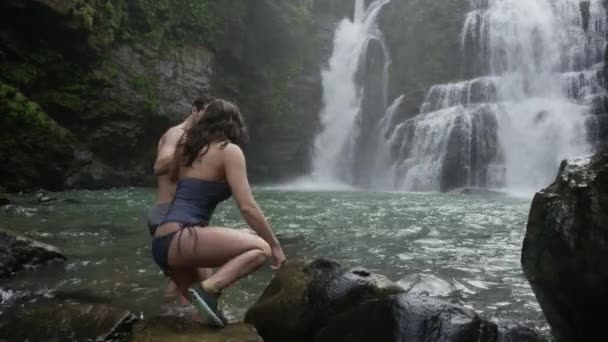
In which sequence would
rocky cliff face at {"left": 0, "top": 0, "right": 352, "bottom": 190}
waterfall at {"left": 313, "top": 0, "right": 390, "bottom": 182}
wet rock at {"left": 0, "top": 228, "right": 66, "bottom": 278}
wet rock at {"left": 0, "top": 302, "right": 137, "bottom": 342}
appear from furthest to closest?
waterfall at {"left": 313, "top": 0, "right": 390, "bottom": 182}, rocky cliff face at {"left": 0, "top": 0, "right": 352, "bottom": 190}, wet rock at {"left": 0, "top": 228, "right": 66, "bottom": 278}, wet rock at {"left": 0, "top": 302, "right": 137, "bottom": 342}

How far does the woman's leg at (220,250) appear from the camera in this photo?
2953 millimetres

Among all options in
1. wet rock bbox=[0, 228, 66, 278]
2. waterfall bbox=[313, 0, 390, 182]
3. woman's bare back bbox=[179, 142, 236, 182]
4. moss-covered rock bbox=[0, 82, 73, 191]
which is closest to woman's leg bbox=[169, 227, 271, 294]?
woman's bare back bbox=[179, 142, 236, 182]

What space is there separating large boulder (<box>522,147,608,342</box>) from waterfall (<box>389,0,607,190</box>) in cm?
1762

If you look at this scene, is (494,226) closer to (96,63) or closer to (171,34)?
(96,63)

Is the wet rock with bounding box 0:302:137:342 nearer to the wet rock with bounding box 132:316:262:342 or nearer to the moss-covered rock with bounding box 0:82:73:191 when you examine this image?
the wet rock with bounding box 132:316:262:342

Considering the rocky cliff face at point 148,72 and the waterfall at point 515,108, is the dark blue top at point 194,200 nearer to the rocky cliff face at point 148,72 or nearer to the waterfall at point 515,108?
the rocky cliff face at point 148,72

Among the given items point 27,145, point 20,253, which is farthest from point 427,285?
point 27,145

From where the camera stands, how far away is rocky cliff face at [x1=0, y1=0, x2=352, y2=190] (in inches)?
617

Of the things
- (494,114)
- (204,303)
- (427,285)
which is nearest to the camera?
(204,303)

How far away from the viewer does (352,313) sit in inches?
114

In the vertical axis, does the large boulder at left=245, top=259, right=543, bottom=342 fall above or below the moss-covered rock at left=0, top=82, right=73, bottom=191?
below

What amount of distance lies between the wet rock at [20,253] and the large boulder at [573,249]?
4894 mm

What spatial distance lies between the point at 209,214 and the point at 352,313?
1.13 m

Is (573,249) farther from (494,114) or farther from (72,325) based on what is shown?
(494,114)
